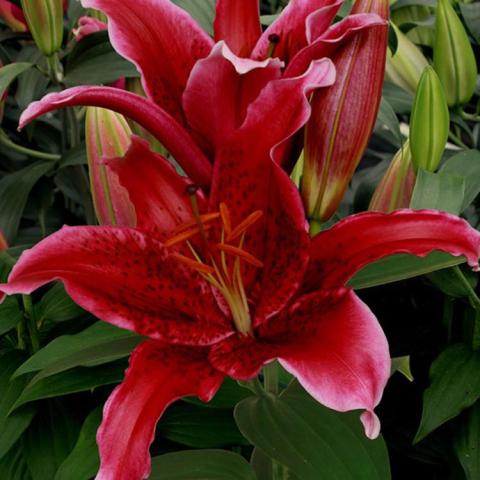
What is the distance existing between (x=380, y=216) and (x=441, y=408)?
0.22m

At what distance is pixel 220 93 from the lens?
50cm

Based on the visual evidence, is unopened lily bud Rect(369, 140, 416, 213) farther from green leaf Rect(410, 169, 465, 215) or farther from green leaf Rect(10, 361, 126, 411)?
green leaf Rect(10, 361, 126, 411)

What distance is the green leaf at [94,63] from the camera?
0.81m

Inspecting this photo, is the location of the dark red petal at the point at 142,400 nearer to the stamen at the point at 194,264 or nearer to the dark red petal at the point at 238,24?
the stamen at the point at 194,264

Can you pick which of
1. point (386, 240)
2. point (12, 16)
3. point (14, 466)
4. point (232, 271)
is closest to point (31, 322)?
point (14, 466)

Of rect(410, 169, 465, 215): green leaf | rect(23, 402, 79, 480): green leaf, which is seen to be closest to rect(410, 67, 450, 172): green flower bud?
rect(410, 169, 465, 215): green leaf

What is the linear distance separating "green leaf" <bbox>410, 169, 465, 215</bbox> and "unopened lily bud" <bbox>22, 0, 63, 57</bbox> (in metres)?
0.39

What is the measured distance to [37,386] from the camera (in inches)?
25.4

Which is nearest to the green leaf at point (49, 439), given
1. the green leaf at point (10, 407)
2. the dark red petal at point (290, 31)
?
the green leaf at point (10, 407)

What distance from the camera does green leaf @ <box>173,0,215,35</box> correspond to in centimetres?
80

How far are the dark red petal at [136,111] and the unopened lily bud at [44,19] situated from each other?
0.34m

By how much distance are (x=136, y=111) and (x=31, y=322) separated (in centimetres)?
28

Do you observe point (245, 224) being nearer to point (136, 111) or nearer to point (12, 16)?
point (136, 111)

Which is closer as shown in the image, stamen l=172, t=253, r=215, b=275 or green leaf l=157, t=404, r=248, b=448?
stamen l=172, t=253, r=215, b=275
